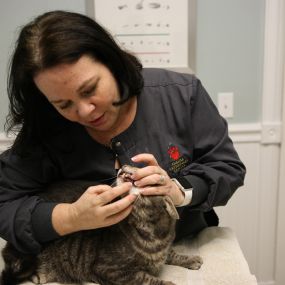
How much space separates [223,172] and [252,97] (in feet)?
2.45

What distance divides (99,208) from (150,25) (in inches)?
38.2

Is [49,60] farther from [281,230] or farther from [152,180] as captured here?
[281,230]

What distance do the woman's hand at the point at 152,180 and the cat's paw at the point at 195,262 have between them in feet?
0.74

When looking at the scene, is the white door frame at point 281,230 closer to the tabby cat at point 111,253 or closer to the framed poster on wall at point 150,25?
the framed poster on wall at point 150,25

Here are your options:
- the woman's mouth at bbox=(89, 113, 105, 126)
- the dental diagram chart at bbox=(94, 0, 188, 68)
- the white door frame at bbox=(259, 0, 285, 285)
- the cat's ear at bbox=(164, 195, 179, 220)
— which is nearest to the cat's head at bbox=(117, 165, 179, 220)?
the cat's ear at bbox=(164, 195, 179, 220)

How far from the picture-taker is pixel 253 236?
180 centimetres

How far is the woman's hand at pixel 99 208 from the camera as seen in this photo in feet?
2.64

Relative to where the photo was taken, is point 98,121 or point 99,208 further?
point 98,121

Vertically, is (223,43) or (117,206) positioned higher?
(223,43)

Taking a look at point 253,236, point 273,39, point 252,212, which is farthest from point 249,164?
point 273,39

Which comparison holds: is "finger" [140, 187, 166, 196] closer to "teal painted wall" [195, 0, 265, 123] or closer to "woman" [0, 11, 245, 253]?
"woman" [0, 11, 245, 253]

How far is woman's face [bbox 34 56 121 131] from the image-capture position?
798 millimetres

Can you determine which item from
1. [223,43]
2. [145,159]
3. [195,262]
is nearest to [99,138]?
[145,159]

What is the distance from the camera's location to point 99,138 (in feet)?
3.25
